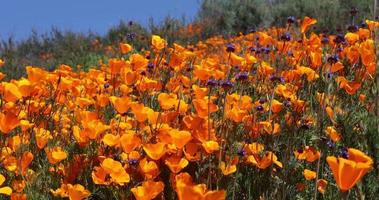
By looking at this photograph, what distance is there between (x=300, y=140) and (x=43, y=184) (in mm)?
1216

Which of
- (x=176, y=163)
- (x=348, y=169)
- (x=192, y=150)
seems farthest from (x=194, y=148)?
(x=348, y=169)

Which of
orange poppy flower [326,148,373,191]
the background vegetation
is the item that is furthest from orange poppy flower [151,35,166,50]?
the background vegetation

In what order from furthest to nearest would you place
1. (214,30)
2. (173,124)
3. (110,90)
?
(214,30) → (110,90) → (173,124)

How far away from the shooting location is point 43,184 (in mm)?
2768

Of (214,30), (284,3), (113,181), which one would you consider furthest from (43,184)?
(284,3)

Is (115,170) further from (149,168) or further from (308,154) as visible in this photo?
(308,154)

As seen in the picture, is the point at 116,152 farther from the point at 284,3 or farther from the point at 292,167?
the point at 284,3

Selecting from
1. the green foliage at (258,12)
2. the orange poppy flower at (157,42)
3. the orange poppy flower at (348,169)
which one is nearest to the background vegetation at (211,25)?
the green foliage at (258,12)

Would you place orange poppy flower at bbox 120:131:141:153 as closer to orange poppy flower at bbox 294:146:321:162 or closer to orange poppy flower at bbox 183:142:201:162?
orange poppy flower at bbox 183:142:201:162

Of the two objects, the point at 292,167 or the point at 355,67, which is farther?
the point at 355,67

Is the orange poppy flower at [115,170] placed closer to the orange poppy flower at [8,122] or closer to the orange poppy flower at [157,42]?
the orange poppy flower at [8,122]

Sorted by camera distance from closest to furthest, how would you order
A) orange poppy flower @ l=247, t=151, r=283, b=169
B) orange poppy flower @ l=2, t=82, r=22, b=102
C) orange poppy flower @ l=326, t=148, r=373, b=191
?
orange poppy flower @ l=326, t=148, r=373, b=191
orange poppy flower @ l=247, t=151, r=283, b=169
orange poppy flower @ l=2, t=82, r=22, b=102

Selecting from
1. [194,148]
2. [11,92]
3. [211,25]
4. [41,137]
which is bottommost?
[194,148]

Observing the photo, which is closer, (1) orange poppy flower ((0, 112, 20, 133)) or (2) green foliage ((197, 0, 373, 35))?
(1) orange poppy flower ((0, 112, 20, 133))
